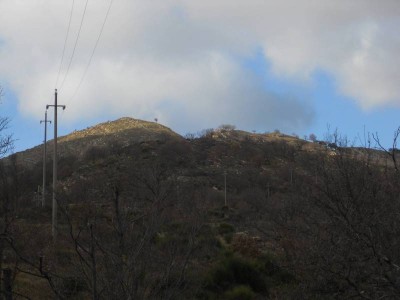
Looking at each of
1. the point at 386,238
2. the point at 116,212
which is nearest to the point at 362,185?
the point at 386,238

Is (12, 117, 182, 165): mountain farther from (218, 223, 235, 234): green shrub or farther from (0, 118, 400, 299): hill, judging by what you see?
(0, 118, 400, 299): hill

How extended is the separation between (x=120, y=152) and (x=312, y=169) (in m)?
65.7

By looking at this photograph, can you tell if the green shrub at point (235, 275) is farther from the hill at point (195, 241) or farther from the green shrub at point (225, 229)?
the green shrub at point (225, 229)

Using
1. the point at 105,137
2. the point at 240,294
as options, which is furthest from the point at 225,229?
the point at 105,137

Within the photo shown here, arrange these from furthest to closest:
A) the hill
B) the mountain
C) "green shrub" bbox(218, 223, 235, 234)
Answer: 1. the mountain
2. "green shrub" bbox(218, 223, 235, 234)
3. the hill

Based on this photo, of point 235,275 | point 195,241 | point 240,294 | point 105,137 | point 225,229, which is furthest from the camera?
point 105,137

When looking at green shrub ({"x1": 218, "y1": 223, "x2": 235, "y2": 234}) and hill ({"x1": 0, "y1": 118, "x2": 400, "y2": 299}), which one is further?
green shrub ({"x1": 218, "y1": 223, "x2": 235, "y2": 234})

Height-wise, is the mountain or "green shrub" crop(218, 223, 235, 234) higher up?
the mountain

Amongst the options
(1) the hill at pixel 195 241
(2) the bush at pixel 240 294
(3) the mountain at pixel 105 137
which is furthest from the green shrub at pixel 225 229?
(3) the mountain at pixel 105 137

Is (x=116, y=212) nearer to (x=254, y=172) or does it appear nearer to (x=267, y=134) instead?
(x=254, y=172)

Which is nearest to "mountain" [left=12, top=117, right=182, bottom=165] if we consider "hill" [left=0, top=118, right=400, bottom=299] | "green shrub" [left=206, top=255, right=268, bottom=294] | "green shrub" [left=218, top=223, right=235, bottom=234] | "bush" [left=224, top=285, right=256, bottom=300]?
"green shrub" [left=218, top=223, right=235, bottom=234]

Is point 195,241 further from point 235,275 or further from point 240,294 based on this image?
point 235,275

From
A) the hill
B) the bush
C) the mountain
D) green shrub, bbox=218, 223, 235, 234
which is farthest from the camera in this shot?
the mountain

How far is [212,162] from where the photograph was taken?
247 ft
